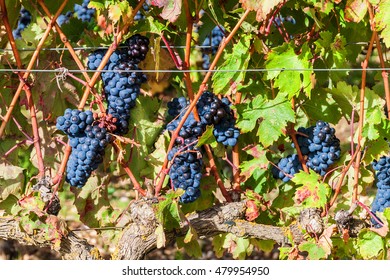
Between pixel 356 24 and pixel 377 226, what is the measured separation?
751mm

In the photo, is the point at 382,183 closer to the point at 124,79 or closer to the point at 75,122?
the point at 124,79

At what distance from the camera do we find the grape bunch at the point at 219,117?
274 cm

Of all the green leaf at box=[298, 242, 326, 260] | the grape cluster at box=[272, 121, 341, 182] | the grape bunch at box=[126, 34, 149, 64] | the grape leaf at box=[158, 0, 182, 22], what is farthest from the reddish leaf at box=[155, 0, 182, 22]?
the green leaf at box=[298, 242, 326, 260]

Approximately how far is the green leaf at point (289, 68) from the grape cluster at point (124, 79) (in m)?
0.45

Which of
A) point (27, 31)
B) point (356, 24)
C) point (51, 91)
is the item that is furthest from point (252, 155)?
point (27, 31)

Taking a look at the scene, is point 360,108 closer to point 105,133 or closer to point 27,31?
point 105,133

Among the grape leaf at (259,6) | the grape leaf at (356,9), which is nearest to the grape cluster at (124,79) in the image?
the grape leaf at (259,6)

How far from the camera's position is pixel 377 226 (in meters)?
2.74

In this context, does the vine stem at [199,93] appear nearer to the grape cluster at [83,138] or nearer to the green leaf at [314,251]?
the grape cluster at [83,138]

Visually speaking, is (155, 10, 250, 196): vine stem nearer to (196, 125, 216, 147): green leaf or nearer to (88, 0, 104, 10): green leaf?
(196, 125, 216, 147): green leaf

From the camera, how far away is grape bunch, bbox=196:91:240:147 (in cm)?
274

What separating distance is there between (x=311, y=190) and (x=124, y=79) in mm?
773

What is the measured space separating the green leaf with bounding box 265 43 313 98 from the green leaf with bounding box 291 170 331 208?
321 millimetres

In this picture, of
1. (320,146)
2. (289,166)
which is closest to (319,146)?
(320,146)
